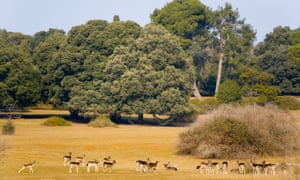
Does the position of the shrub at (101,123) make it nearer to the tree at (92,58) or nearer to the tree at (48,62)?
the tree at (92,58)

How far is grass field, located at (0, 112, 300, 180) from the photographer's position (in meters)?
42.0

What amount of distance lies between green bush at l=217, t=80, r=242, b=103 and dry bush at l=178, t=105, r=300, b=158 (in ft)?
144

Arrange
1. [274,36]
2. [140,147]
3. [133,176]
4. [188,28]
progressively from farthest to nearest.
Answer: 1. [274,36]
2. [188,28]
3. [140,147]
4. [133,176]

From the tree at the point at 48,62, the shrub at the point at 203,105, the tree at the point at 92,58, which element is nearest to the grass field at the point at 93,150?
the tree at the point at 92,58

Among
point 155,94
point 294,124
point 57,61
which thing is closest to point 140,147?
point 294,124

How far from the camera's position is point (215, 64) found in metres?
137

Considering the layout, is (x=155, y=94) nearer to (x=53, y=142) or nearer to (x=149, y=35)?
(x=149, y=35)

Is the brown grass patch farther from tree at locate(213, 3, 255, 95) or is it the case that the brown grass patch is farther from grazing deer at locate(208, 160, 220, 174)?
tree at locate(213, 3, 255, 95)

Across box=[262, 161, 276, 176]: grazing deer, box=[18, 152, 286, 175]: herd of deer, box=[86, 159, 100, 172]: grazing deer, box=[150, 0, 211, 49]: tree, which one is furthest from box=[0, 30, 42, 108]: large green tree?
A: box=[262, 161, 276, 176]: grazing deer

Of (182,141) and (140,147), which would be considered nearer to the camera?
(182,141)

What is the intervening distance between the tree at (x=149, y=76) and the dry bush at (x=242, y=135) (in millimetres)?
33752

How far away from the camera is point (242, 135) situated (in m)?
56.2

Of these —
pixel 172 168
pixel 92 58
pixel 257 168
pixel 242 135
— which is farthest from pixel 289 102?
pixel 172 168

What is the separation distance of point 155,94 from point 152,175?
53.9 metres
